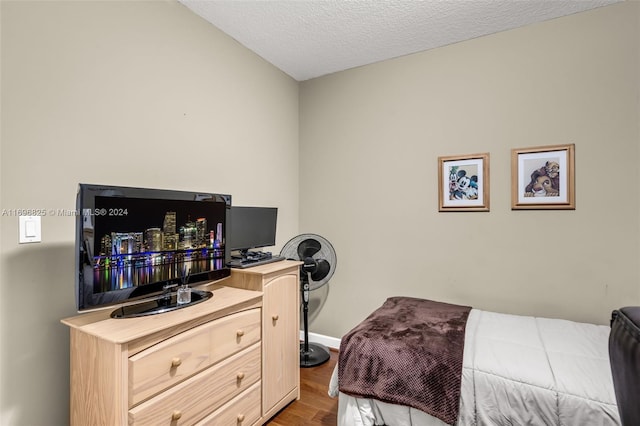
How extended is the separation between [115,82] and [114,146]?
37 cm

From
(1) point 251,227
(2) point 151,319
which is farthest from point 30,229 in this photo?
(1) point 251,227

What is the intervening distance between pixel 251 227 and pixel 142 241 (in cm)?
94

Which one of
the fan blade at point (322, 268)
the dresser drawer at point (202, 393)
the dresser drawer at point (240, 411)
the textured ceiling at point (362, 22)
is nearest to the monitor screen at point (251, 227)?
the fan blade at point (322, 268)

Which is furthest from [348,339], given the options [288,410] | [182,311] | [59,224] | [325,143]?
[325,143]

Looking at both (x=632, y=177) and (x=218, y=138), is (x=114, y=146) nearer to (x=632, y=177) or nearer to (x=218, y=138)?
(x=218, y=138)

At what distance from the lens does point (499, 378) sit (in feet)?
4.89

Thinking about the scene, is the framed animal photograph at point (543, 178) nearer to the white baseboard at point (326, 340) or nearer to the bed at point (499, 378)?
the bed at point (499, 378)

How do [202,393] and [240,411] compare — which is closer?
[202,393]

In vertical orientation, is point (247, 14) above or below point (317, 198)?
above

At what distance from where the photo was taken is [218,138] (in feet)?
7.97

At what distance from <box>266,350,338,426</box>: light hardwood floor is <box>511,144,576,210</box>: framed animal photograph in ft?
6.73

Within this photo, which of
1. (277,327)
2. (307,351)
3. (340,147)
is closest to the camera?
(277,327)

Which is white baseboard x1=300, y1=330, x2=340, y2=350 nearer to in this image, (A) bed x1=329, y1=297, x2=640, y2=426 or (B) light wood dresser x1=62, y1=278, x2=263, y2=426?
(A) bed x1=329, y1=297, x2=640, y2=426

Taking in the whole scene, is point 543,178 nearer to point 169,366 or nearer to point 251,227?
point 251,227
